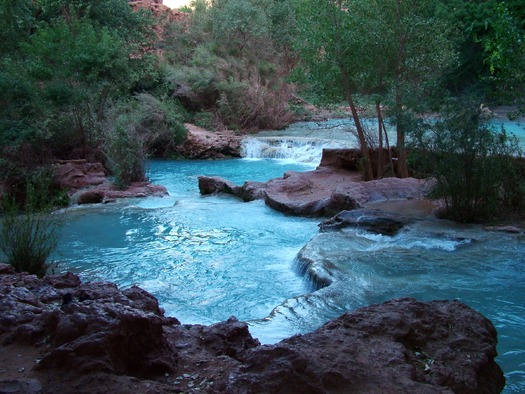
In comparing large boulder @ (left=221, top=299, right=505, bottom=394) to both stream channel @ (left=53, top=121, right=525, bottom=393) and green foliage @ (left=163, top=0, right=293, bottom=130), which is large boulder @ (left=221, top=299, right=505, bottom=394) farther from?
green foliage @ (left=163, top=0, right=293, bottom=130)

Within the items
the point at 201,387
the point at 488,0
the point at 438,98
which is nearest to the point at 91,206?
the point at 438,98

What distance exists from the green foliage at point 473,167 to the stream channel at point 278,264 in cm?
54

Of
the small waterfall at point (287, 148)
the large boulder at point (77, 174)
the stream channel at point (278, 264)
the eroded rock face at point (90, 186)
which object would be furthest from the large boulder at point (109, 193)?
the small waterfall at point (287, 148)

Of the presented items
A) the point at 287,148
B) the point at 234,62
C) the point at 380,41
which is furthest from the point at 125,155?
the point at 234,62

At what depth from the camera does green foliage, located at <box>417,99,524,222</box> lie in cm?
878

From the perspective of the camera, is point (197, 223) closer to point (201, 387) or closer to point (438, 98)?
point (438, 98)

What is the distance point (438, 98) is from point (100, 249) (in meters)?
6.30

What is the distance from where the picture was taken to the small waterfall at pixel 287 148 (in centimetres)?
2150

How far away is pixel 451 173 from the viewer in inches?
350

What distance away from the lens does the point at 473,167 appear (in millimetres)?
8805

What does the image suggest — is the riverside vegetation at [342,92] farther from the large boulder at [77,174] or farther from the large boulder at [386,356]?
the large boulder at [386,356]

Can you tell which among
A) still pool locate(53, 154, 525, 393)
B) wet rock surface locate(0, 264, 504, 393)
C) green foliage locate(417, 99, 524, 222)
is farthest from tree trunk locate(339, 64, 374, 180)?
wet rock surface locate(0, 264, 504, 393)

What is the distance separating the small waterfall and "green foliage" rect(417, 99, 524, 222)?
38.6ft

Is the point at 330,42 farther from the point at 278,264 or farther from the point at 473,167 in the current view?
the point at 278,264
